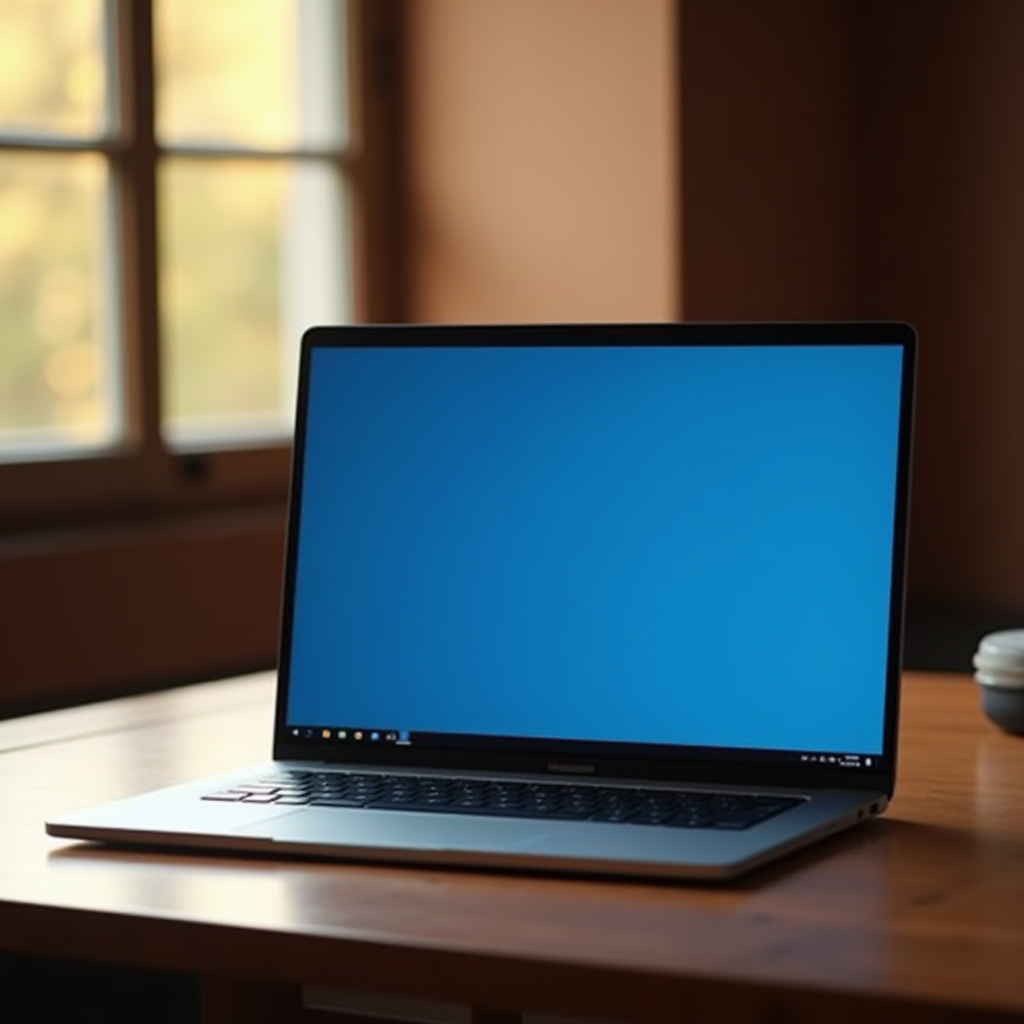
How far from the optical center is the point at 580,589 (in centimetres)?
142

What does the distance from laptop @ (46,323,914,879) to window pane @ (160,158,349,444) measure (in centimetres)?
204

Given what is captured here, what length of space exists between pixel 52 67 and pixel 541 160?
0.94 meters

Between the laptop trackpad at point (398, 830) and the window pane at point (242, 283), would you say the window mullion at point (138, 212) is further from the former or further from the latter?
the laptop trackpad at point (398, 830)

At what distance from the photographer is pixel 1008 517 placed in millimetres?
3996

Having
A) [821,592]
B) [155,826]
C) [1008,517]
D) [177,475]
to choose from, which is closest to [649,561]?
[821,592]

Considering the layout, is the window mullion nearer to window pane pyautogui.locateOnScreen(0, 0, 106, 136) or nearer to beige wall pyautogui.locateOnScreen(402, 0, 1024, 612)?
window pane pyautogui.locateOnScreen(0, 0, 106, 136)

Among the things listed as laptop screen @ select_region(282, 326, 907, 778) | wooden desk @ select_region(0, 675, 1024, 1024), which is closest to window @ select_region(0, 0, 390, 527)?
laptop screen @ select_region(282, 326, 907, 778)

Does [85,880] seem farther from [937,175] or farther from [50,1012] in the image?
[937,175]

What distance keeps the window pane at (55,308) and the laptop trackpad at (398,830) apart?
6.76 ft

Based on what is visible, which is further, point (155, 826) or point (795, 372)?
point (795, 372)

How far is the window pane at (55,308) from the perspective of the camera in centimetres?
325

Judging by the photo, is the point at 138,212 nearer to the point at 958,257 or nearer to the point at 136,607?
the point at 136,607

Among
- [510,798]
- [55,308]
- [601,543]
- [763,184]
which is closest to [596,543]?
[601,543]

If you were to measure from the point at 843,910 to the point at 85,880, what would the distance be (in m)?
0.42
